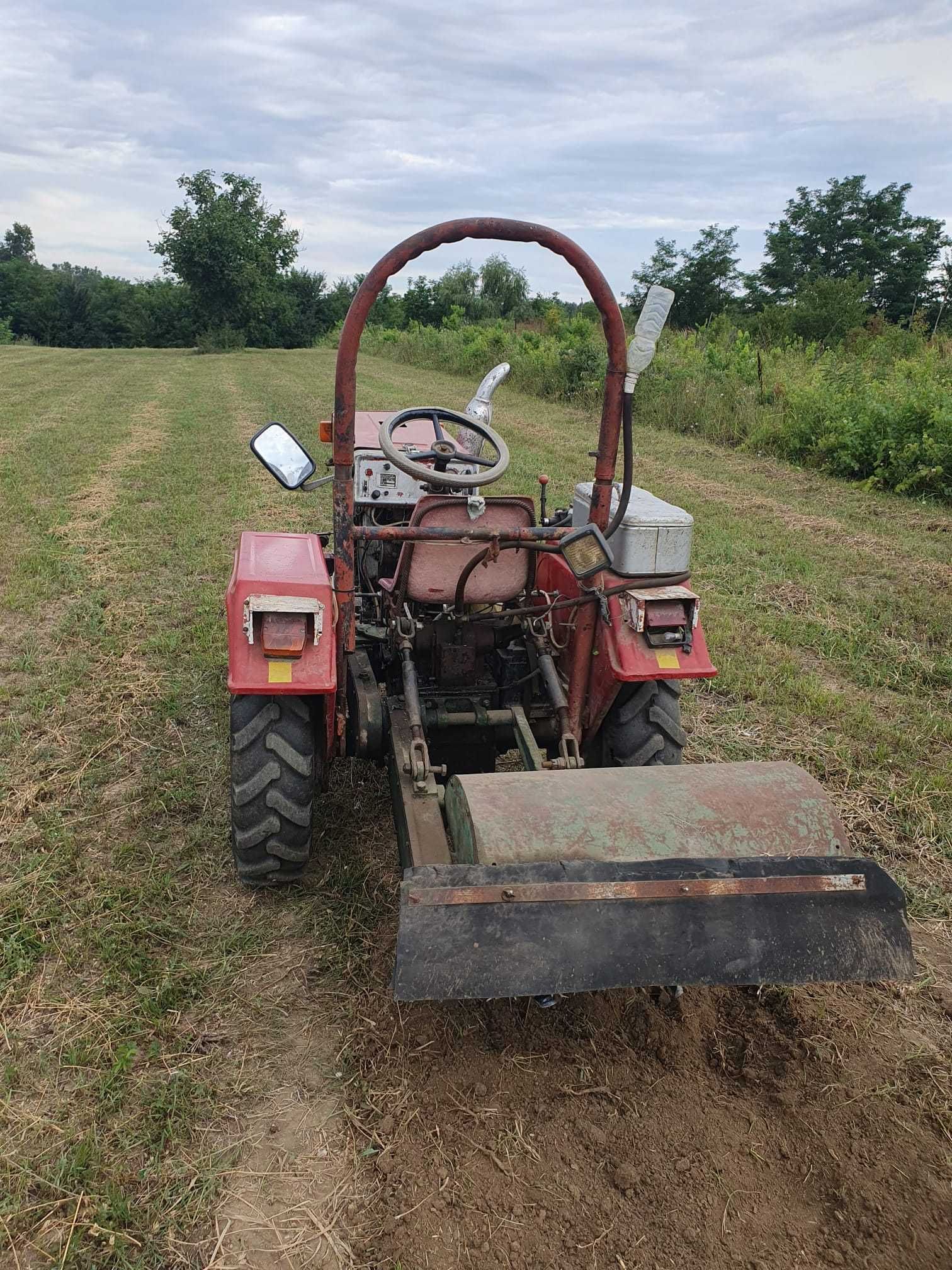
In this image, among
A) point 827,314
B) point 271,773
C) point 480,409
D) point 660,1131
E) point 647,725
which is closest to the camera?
point 660,1131

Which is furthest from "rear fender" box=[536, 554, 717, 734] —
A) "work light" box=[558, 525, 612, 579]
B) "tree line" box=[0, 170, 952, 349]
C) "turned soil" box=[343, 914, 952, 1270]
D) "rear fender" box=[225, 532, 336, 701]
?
"tree line" box=[0, 170, 952, 349]

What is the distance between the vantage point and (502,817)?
212 centimetres

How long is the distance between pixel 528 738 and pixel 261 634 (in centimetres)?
88

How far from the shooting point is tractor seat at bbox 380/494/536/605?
8.86 feet

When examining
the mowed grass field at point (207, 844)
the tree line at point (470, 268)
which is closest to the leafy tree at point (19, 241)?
the tree line at point (470, 268)

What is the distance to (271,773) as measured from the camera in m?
2.72

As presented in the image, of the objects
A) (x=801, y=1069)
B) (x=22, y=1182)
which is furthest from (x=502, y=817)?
(x=22, y=1182)

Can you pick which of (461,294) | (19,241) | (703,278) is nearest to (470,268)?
(461,294)

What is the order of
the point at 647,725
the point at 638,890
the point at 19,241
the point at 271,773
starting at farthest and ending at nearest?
the point at 19,241, the point at 647,725, the point at 271,773, the point at 638,890

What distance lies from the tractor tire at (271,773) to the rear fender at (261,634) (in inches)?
4.5

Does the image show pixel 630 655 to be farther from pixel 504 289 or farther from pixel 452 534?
pixel 504 289

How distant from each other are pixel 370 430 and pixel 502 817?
3319 millimetres

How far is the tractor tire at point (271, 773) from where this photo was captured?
272 cm

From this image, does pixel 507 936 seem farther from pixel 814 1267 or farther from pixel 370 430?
pixel 370 430
